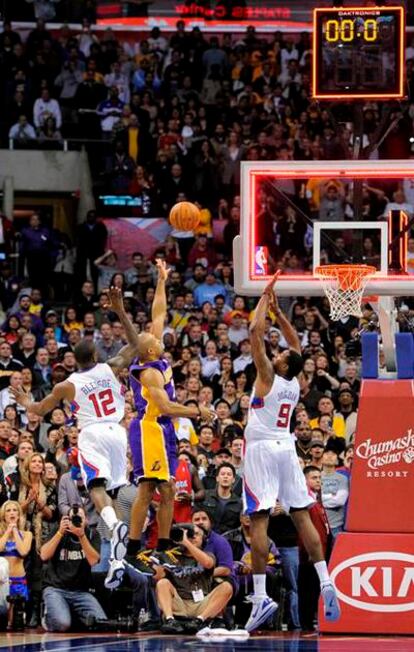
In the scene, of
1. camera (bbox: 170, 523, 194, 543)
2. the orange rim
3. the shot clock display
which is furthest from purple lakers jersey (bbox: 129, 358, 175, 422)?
the shot clock display

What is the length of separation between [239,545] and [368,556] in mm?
1826

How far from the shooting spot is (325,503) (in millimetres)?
15891

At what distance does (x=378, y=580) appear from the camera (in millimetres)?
14242

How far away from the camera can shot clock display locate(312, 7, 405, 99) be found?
14.4 meters

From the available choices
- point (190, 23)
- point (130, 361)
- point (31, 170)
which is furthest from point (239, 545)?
point (190, 23)

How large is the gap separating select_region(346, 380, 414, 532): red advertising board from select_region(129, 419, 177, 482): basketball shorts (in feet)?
6.88

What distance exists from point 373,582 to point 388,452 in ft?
3.95

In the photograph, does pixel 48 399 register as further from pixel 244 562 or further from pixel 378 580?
pixel 378 580

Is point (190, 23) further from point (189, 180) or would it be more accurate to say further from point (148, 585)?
point (148, 585)

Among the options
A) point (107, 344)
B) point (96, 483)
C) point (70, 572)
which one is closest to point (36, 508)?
point (70, 572)

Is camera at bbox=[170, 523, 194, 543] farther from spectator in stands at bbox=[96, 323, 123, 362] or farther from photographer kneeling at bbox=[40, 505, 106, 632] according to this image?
spectator in stands at bbox=[96, 323, 123, 362]

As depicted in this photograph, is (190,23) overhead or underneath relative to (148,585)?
overhead

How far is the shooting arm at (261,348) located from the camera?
41.9 ft

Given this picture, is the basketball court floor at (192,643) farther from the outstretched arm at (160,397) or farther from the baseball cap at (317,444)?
the baseball cap at (317,444)
